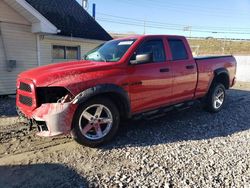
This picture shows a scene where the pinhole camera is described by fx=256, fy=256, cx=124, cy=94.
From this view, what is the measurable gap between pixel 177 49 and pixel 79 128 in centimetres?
Answer: 319

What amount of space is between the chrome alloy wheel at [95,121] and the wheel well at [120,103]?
0.84 ft

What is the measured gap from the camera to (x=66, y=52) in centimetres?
1267

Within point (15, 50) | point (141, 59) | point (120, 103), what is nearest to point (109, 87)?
point (120, 103)

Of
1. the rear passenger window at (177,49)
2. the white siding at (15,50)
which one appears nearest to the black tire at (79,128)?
the rear passenger window at (177,49)

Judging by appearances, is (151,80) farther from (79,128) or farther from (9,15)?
(9,15)

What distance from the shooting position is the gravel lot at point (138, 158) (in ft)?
12.2

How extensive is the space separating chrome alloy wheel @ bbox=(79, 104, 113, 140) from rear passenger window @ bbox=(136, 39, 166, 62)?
1516 mm

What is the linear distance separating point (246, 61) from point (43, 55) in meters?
14.0

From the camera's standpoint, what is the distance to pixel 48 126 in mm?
4203

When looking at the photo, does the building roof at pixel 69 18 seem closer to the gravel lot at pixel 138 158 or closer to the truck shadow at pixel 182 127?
the truck shadow at pixel 182 127

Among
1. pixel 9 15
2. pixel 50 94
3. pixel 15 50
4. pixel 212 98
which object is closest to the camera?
pixel 50 94

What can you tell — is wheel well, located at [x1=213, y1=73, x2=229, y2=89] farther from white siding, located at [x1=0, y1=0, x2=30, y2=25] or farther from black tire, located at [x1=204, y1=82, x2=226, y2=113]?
white siding, located at [x1=0, y1=0, x2=30, y2=25]

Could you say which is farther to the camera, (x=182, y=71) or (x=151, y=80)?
(x=182, y=71)

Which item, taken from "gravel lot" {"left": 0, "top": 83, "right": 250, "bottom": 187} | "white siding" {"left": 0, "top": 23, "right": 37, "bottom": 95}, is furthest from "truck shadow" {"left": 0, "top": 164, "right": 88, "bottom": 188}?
"white siding" {"left": 0, "top": 23, "right": 37, "bottom": 95}
